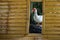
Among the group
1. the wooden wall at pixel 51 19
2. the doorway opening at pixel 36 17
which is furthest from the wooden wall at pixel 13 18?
the wooden wall at pixel 51 19

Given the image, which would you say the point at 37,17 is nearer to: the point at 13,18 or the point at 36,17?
the point at 36,17

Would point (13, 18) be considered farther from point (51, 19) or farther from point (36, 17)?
point (51, 19)

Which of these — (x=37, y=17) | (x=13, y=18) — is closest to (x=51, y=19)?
(x=37, y=17)

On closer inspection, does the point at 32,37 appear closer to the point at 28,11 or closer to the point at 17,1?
the point at 28,11

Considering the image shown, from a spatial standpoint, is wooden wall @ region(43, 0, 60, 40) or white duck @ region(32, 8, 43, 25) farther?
white duck @ region(32, 8, 43, 25)

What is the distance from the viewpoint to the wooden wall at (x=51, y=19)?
4.66 meters

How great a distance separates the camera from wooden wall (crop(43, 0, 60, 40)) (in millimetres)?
4656

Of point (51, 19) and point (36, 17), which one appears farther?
point (36, 17)

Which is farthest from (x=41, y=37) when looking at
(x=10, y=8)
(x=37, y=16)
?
(x=10, y=8)

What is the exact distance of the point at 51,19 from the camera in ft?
15.3

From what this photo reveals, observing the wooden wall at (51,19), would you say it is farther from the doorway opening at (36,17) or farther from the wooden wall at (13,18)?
the wooden wall at (13,18)

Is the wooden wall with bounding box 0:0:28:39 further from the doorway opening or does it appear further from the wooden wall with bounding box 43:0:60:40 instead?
the wooden wall with bounding box 43:0:60:40

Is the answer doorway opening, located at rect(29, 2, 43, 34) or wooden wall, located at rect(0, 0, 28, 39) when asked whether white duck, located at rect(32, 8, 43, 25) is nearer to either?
doorway opening, located at rect(29, 2, 43, 34)

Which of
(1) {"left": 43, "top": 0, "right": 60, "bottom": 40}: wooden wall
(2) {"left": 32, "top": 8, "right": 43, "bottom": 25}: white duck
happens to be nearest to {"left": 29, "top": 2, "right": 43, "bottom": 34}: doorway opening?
(2) {"left": 32, "top": 8, "right": 43, "bottom": 25}: white duck
